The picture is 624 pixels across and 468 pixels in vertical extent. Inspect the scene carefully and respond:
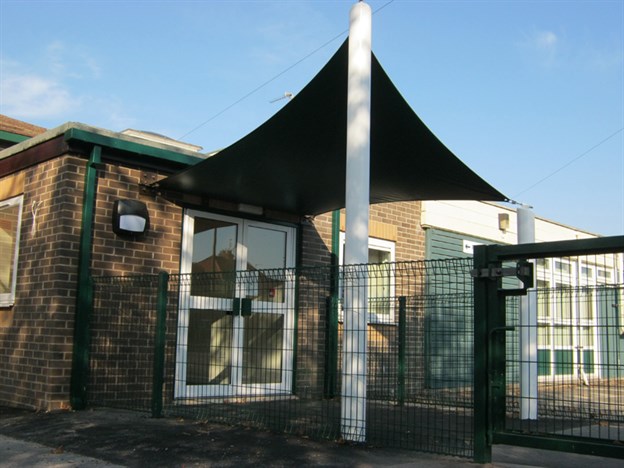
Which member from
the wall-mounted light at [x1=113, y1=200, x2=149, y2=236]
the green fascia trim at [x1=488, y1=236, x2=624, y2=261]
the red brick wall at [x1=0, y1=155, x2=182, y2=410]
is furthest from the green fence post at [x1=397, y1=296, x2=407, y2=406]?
the wall-mounted light at [x1=113, y1=200, x2=149, y2=236]

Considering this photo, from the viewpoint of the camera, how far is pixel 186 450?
5344 mm

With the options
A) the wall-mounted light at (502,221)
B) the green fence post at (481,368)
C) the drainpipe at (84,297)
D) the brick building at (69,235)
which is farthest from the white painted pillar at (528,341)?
the wall-mounted light at (502,221)

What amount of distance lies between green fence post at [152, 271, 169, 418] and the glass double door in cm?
41

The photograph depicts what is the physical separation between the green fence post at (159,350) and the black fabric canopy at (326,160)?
134 centimetres

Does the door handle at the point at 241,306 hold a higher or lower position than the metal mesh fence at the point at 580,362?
higher

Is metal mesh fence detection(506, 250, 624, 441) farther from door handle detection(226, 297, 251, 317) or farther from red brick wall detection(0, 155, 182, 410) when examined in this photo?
red brick wall detection(0, 155, 182, 410)

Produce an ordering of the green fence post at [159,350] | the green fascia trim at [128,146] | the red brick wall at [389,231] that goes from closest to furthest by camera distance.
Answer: the green fence post at [159,350], the green fascia trim at [128,146], the red brick wall at [389,231]

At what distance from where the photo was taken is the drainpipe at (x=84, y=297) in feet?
23.8

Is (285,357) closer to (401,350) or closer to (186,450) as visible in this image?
(401,350)

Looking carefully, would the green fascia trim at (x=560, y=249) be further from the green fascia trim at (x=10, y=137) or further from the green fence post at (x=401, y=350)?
the green fascia trim at (x=10, y=137)

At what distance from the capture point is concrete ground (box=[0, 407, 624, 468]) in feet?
16.3

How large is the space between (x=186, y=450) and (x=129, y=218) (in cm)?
320

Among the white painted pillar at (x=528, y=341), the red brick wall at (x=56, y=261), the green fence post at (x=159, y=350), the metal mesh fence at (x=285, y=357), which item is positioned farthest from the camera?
the red brick wall at (x=56, y=261)

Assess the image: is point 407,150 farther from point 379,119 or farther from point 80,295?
point 80,295
